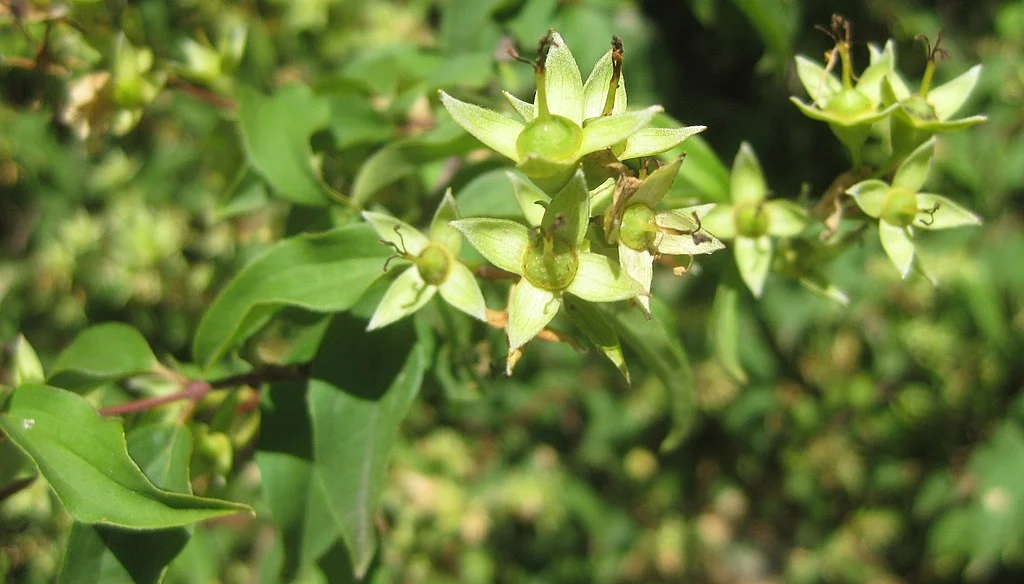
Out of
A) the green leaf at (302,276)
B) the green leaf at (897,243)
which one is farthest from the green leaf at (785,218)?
the green leaf at (302,276)

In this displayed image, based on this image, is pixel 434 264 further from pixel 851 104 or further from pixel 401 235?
pixel 851 104

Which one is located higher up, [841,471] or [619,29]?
[619,29]

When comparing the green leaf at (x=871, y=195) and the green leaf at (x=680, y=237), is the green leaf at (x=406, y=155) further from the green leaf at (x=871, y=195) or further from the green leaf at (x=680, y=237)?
the green leaf at (x=871, y=195)

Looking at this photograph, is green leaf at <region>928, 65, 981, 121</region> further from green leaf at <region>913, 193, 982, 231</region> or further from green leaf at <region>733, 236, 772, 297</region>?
green leaf at <region>733, 236, 772, 297</region>

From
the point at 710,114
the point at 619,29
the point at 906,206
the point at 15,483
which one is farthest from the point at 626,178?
the point at 710,114

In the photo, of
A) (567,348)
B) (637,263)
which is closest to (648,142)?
(637,263)

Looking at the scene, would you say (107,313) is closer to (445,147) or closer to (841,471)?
(445,147)
